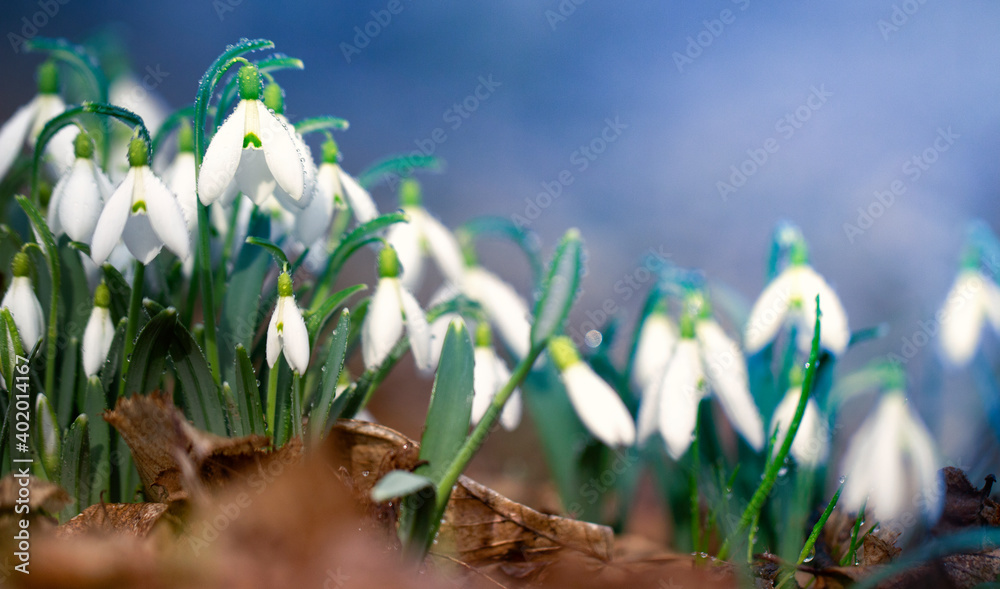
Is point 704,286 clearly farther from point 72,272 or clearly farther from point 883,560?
point 72,272

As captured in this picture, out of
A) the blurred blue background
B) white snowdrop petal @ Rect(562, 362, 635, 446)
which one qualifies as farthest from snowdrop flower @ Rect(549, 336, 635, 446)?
the blurred blue background

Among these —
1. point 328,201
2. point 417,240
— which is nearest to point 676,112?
point 417,240

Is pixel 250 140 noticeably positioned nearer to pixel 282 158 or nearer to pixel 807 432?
pixel 282 158

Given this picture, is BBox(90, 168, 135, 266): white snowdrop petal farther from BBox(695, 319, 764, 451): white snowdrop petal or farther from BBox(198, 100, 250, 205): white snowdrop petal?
BBox(695, 319, 764, 451): white snowdrop petal

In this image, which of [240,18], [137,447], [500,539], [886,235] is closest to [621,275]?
[886,235]

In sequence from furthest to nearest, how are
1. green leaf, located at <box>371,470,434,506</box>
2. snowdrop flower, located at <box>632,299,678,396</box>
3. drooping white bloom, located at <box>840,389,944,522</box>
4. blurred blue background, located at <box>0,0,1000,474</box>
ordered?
blurred blue background, located at <box>0,0,1000,474</box>, snowdrop flower, located at <box>632,299,678,396</box>, drooping white bloom, located at <box>840,389,944,522</box>, green leaf, located at <box>371,470,434,506</box>
